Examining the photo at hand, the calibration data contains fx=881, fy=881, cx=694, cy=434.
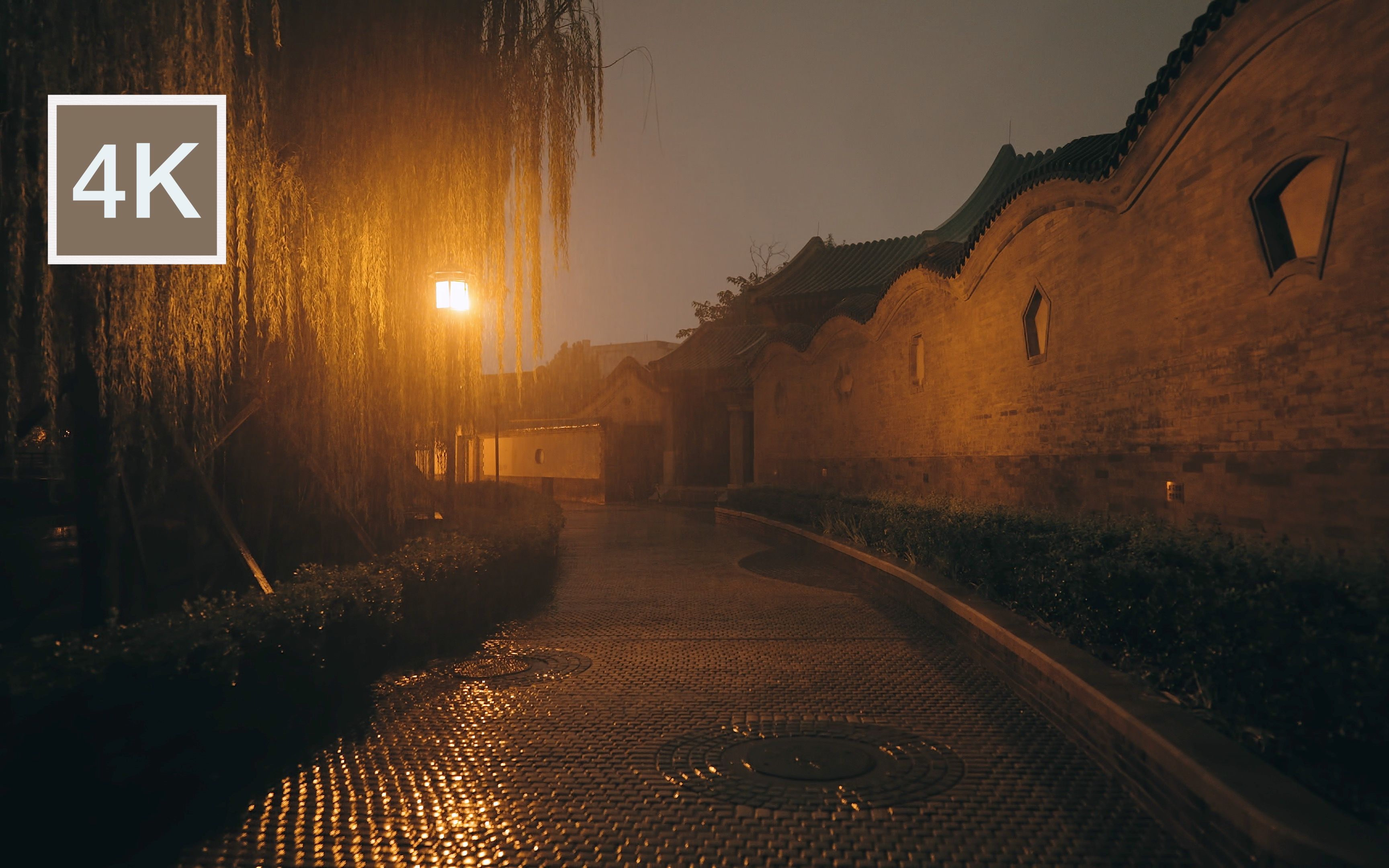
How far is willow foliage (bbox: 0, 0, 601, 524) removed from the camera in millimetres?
4852

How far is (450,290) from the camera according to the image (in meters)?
8.25

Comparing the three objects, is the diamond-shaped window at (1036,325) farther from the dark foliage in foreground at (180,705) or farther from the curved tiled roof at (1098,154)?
the dark foliage in foreground at (180,705)

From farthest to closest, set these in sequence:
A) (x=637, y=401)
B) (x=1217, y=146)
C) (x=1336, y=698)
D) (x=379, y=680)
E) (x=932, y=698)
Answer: (x=637, y=401) → (x=1217, y=146) → (x=379, y=680) → (x=932, y=698) → (x=1336, y=698)

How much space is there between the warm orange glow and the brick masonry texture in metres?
7.44

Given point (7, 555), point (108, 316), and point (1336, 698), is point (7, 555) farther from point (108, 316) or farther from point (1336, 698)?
point (1336, 698)

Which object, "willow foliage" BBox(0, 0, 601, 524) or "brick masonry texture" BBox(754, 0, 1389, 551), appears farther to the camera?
"brick masonry texture" BBox(754, 0, 1389, 551)

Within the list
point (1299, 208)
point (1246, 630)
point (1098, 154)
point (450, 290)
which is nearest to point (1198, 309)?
point (1299, 208)

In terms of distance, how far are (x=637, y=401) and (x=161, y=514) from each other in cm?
2745

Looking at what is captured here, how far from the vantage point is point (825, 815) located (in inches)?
152

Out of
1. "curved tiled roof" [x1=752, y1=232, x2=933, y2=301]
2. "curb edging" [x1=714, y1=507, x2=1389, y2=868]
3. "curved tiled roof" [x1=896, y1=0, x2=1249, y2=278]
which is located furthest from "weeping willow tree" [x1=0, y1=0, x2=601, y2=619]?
"curved tiled roof" [x1=752, y1=232, x2=933, y2=301]

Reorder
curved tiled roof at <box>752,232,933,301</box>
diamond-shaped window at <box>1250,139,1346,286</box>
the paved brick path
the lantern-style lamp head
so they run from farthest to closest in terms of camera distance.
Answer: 1. curved tiled roof at <box>752,232,933,301</box>
2. the lantern-style lamp head
3. diamond-shaped window at <box>1250,139,1346,286</box>
4. the paved brick path

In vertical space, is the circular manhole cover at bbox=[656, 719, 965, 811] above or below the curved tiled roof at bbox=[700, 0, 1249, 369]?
below

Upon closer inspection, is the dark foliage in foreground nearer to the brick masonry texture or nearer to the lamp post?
the lamp post

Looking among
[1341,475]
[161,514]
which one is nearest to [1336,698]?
[1341,475]
